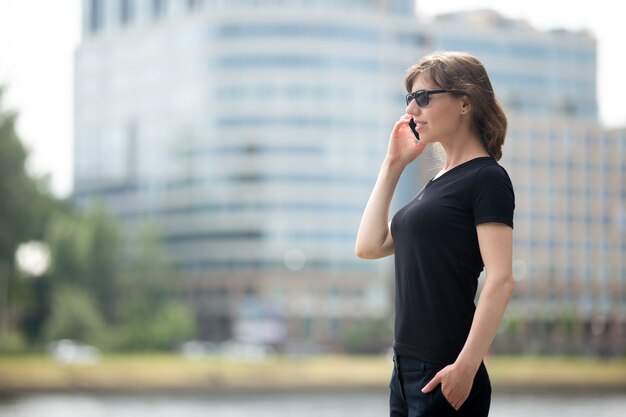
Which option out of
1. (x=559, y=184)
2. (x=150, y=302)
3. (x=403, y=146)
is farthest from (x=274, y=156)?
(x=403, y=146)

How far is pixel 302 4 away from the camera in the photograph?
89.1 m

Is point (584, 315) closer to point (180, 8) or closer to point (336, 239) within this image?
point (336, 239)

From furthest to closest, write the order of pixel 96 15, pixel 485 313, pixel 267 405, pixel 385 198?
pixel 96 15, pixel 267 405, pixel 385 198, pixel 485 313

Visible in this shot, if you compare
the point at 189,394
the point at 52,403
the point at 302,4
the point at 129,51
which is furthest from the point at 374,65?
the point at 52,403

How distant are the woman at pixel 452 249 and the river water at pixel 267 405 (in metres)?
43.4

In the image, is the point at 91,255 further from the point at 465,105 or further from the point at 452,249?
the point at 452,249

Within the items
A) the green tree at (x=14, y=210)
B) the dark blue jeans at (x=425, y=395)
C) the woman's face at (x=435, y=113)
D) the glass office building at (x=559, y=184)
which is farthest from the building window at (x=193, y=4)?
the dark blue jeans at (x=425, y=395)

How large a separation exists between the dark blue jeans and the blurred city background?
6257 cm

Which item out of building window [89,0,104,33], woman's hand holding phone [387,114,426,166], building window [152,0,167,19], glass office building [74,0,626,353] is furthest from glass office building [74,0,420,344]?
woman's hand holding phone [387,114,426,166]

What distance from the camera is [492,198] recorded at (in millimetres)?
2609

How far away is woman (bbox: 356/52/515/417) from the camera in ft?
8.51

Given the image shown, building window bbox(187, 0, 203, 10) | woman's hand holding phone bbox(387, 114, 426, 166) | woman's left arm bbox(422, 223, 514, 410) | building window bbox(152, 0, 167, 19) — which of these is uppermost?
building window bbox(152, 0, 167, 19)

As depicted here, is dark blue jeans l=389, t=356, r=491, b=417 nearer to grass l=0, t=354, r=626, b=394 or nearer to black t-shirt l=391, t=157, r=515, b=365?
black t-shirt l=391, t=157, r=515, b=365

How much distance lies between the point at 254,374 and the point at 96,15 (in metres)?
45.0
